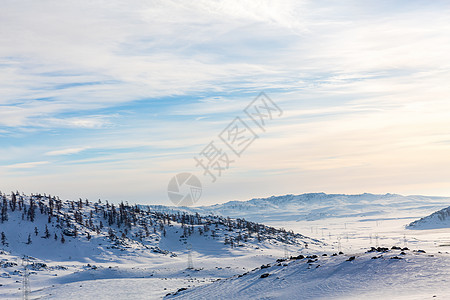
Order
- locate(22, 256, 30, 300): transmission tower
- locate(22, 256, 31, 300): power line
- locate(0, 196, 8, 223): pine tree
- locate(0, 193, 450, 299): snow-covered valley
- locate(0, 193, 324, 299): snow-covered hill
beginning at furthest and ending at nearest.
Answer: locate(0, 196, 8, 223): pine tree
locate(0, 193, 324, 299): snow-covered hill
locate(22, 256, 30, 300): transmission tower
locate(22, 256, 31, 300): power line
locate(0, 193, 450, 299): snow-covered valley

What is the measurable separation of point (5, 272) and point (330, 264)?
65564 millimetres

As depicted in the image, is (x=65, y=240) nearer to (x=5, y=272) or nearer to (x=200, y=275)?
(x=5, y=272)

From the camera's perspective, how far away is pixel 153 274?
72875mm

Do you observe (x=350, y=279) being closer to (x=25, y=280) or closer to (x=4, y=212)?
(x=25, y=280)

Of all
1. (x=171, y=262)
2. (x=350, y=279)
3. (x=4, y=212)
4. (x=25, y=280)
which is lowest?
(x=171, y=262)

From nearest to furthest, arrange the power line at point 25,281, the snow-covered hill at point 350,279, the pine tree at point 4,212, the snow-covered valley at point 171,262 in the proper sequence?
the snow-covered hill at point 350,279, the snow-covered valley at point 171,262, the power line at point 25,281, the pine tree at point 4,212

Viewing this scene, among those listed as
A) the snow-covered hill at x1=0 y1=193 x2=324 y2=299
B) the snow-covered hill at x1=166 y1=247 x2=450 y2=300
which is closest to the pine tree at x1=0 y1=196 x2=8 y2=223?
the snow-covered hill at x1=0 y1=193 x2=324 y2=299

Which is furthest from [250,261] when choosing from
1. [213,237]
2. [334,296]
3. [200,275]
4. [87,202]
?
[87,202]

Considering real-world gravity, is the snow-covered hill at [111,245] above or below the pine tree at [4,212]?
below

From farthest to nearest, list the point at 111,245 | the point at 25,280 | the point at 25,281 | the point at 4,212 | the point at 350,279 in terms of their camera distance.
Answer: the point at 4,212 < the point at 111,245 < the point at 25,280 < the point at 25,281 < the point at 350,279

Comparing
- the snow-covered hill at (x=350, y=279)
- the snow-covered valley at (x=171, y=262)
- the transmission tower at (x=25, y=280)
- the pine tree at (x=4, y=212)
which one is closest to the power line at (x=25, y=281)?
the transmission tower at (x=25, y=280)

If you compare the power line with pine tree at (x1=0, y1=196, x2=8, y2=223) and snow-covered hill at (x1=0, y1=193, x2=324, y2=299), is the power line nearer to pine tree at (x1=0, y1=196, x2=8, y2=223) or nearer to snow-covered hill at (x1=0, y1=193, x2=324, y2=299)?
snow-covered hill at (x1=0, y1=193, x2=324, y2=299)

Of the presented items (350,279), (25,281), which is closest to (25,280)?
(25,281)

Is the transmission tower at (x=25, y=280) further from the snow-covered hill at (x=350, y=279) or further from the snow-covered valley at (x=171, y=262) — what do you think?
the snow-covered hill at (x=350, y=279)
